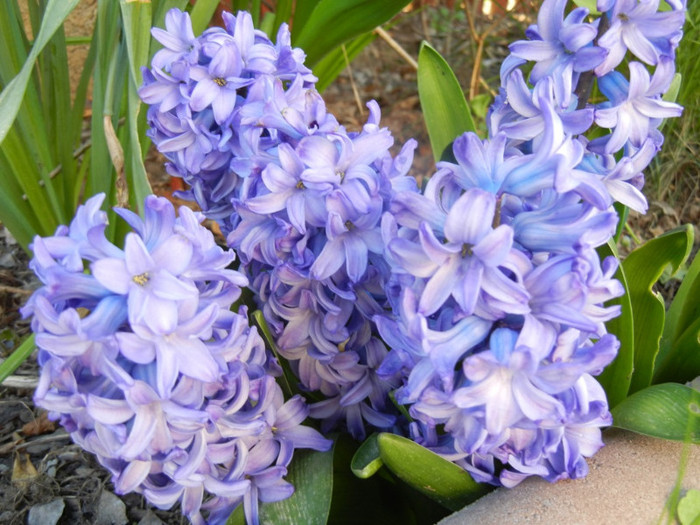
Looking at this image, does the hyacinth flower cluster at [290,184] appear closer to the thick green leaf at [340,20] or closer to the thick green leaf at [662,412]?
the thick green leaf at [662,412]

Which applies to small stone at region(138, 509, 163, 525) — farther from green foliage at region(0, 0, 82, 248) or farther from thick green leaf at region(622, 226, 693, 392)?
thick green leaf at region(622, 226, 693, 392)

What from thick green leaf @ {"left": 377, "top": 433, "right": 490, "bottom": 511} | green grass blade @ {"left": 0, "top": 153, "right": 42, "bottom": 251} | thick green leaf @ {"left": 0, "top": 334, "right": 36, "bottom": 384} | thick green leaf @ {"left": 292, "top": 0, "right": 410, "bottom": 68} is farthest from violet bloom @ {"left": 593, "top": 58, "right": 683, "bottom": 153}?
green grass blade @ {"left": 0, "top": 153, "right": 42, "bottom": 251}

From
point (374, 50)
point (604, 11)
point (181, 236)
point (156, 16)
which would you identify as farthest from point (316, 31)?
point (374, 50)

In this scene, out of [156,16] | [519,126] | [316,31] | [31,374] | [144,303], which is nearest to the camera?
[144,303]

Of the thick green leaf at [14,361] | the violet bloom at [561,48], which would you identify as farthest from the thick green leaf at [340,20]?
the thick green leaf at [14,361]

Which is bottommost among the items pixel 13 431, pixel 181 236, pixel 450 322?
pixel 13 431

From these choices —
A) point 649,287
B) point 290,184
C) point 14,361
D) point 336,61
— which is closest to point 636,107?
point 649,287

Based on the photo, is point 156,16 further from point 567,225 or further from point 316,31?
point 567,225
